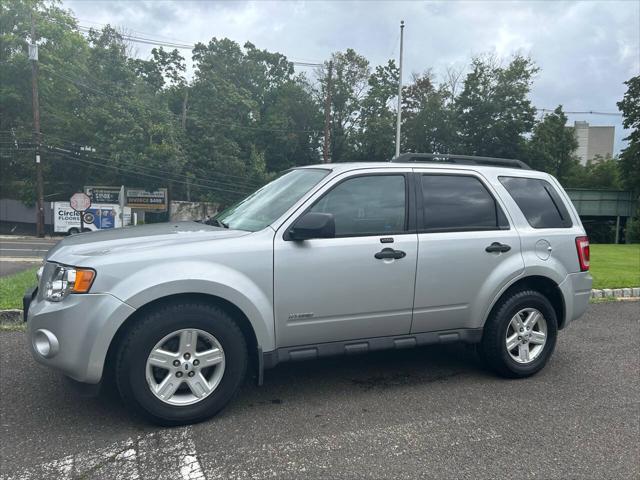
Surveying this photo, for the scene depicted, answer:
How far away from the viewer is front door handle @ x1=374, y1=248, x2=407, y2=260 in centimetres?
386

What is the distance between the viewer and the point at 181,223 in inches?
180

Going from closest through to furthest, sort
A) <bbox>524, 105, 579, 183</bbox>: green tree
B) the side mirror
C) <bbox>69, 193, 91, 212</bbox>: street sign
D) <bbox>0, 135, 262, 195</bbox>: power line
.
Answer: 1. the side mirror
2. <bbox>69, 193, 91, 212</bbox>: street sign
3. <bbox>0, 135, 262, 195</bbox>: power line
4. <bbox>524, 105, 579, 183</bbox>: green tree

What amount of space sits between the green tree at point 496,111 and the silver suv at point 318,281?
1660 inches

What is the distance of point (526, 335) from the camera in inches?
176

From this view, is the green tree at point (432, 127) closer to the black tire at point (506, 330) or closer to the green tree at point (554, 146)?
the green tree at point (554, 146)

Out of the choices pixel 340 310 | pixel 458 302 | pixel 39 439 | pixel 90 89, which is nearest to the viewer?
pixel 39 439

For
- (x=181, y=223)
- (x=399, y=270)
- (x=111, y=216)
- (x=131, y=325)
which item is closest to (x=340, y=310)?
(x=399, y=270)

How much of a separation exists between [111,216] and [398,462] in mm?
31230

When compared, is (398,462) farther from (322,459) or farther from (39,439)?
(39,439)

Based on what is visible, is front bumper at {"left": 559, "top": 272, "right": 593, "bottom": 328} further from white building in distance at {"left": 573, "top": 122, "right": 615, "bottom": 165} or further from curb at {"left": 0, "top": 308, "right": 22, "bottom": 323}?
white building in distance at {"left": 573, "top": 122, "right": 615, "bottom": 165}

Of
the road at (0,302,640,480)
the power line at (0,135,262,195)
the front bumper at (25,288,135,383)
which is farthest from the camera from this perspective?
the power line at (0,135,262,195)

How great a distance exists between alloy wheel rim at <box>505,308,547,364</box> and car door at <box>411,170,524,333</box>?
0.36 meters

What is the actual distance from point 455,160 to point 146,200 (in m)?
34.7

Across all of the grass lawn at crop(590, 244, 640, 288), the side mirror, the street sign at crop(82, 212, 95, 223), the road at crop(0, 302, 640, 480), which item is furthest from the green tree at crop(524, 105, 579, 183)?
the side mirror
